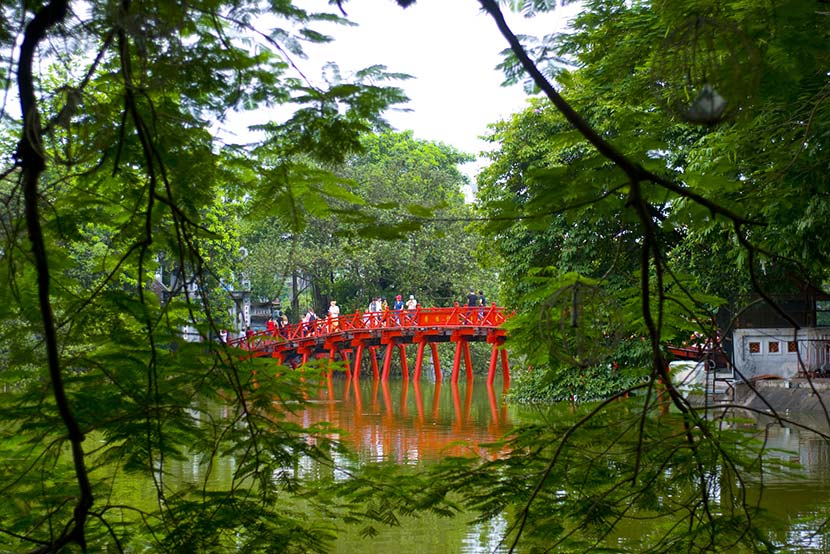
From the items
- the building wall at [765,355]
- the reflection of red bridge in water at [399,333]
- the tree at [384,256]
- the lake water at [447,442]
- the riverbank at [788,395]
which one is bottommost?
the lake water at [447,442]

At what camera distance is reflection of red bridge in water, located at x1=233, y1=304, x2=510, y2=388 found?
28.0 metres

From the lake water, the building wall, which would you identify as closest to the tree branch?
the lake water

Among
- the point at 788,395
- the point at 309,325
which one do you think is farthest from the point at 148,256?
the point at 309,325

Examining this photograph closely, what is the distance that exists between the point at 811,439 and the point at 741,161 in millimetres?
6670

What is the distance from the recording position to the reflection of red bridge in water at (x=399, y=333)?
91.9ft

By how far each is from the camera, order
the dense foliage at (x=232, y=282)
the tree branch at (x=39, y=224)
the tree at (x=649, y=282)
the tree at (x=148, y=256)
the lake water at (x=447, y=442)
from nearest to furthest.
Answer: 1. the tree at (x=649, y=282)
2. the tree branch at (x=39, y=224)
3. the dense foliage at (x=232, y=282)
4. the tree at (x=148, y=256)
5. the lake water at (x=447, y=442)

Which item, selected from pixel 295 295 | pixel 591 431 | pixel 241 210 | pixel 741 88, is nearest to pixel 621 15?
pixel 241 210

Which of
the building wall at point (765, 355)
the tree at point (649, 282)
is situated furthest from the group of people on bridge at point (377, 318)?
the tree at point (649, 282)

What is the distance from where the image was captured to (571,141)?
3764 millimetres

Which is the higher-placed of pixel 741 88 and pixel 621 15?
pixel 621 15

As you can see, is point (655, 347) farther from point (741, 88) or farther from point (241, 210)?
point (241, 210)

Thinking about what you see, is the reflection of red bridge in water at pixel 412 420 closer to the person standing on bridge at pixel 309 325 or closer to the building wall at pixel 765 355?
the person standing on bridge at pixel 309 325

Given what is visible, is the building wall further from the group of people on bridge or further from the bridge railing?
the group of people on bridge

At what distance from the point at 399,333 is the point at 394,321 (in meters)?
0.42
